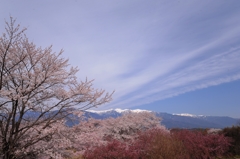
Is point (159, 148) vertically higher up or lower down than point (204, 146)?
higher up

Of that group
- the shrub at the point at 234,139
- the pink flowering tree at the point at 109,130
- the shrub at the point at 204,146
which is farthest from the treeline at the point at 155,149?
the shrub at the point at 234,139

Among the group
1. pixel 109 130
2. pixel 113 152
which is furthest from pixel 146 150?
pixel 109 130

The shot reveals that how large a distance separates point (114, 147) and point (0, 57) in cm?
628

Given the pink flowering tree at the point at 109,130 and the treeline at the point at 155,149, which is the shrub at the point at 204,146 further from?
the pink flowering tree at the point at 109,130

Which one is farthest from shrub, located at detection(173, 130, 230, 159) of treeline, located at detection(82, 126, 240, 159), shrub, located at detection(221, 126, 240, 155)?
shrub, located at detection(221, 126, 240, 155)

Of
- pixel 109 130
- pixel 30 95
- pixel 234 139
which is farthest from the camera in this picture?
pixel 109 130

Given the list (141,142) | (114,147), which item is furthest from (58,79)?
(141,142)

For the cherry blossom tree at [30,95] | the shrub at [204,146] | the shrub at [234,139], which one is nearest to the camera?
the cherry blossom tree at [30,95]

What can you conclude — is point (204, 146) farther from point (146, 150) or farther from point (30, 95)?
point (30, 95)

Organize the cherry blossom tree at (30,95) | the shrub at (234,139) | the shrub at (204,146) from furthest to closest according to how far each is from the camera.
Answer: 1. the shrub at (234,139)
2. the shrub at (204,146)
3. the cherry blossom tree at (30,95)

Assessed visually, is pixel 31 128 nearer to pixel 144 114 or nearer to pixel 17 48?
pixel 17 48

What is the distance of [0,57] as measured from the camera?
7562 millimetres

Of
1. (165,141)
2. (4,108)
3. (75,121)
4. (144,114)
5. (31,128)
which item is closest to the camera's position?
(4,108)

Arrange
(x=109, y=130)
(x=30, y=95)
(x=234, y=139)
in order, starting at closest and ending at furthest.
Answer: (x=30, y=95) < (x=234, y=139) < (x=109, y=130)
